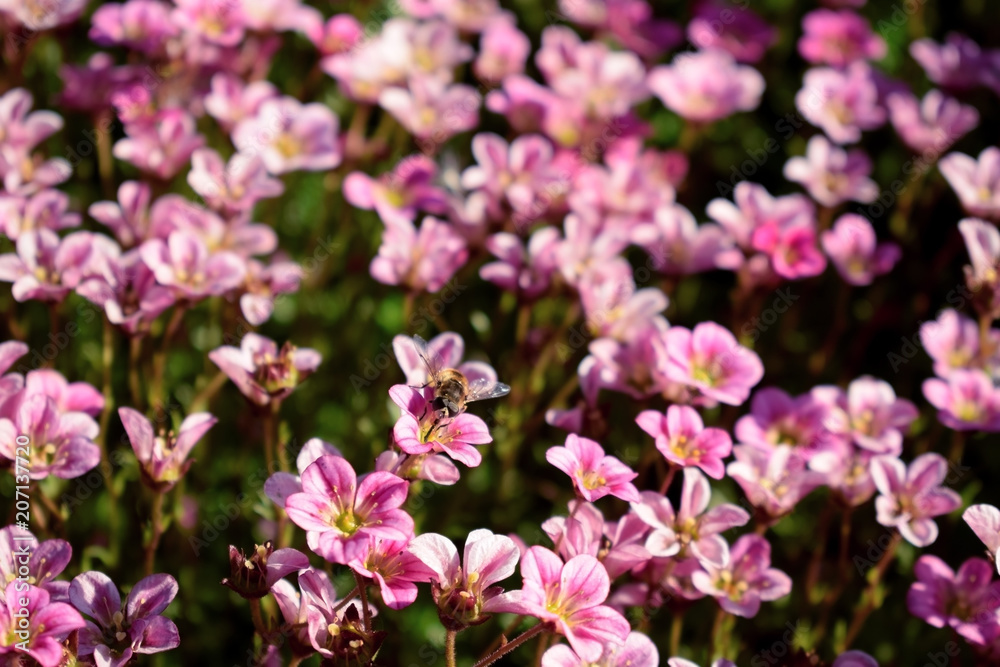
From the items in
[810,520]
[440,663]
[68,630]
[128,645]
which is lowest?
[440,663]

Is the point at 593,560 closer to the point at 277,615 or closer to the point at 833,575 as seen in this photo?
the point at 277,615

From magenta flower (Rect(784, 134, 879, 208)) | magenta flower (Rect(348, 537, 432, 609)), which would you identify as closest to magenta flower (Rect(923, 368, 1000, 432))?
magenta flower (Rect(784, 134, 879, 208))

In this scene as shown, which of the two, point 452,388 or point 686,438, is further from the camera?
point 686,438

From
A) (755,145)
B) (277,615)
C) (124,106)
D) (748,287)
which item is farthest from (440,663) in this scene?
(755,145)


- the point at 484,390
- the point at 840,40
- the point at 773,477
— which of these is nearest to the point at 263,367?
the point at 484,390

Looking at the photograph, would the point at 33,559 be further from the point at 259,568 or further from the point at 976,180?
the point at 976,180

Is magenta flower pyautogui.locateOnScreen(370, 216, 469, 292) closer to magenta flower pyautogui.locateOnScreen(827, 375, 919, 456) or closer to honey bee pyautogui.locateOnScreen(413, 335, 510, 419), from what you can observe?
honey bee pyautogui.locateOnScreen(413, 335, 510, 419)

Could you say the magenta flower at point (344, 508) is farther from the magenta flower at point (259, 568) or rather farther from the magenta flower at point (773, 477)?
the magenta flower at point (773, 477)
